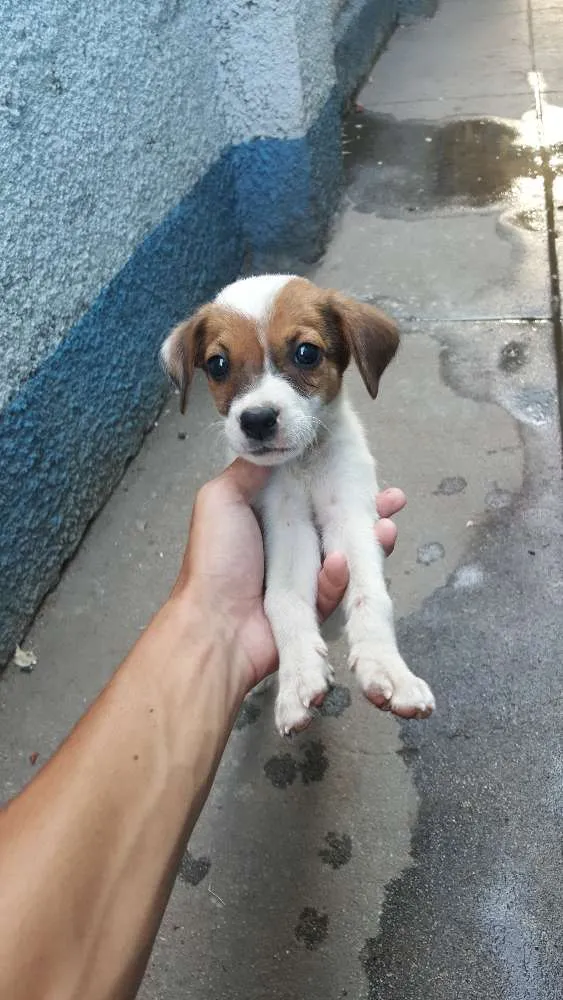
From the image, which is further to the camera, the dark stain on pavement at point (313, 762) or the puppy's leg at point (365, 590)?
the dark stain on pavement at point (313, 762)

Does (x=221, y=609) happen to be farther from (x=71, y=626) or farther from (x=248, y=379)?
(x=71, y=626)

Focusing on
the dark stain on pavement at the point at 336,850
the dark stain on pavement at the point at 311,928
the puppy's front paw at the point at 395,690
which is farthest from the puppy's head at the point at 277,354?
the dark stain on pavement at the point at 311,928

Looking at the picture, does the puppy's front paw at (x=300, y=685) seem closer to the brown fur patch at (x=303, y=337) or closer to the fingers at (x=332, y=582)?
the fingers at (x=332, y=582)

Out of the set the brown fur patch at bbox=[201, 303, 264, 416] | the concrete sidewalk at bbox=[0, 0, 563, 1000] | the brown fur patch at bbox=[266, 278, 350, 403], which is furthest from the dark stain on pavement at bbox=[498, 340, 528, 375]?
the brown fur patch at bbox=[201, 303, 264, 416]

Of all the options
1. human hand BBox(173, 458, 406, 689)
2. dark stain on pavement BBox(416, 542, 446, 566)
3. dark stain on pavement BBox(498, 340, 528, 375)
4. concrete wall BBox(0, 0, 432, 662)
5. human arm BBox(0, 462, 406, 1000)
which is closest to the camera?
human arm BBox(0, 462, 406, 1000)

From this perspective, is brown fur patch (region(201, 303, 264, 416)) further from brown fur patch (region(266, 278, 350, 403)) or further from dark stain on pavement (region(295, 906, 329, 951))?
dark stain on pavement (region(295, 906, 329, 951))

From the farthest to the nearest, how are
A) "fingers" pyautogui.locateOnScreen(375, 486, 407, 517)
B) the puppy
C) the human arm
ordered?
"fingers" pyautogui.locateOnScreen(375, 486, 407, 517)
the puppy
the human arm

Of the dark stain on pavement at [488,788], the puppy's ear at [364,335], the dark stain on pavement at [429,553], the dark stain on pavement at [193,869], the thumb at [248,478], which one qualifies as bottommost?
the dark stain on pavement at [193,869]
